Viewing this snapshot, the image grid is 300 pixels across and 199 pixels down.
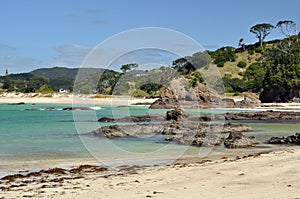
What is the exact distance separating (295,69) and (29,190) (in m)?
71.0

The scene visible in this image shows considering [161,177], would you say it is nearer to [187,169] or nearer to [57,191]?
[187,169]

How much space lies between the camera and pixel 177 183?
38.5 ft

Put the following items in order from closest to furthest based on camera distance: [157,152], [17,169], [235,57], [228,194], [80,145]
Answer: [228,194], [17,169], [157,152], [80,145], [235,57]

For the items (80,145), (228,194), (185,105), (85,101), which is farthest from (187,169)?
(85,101)

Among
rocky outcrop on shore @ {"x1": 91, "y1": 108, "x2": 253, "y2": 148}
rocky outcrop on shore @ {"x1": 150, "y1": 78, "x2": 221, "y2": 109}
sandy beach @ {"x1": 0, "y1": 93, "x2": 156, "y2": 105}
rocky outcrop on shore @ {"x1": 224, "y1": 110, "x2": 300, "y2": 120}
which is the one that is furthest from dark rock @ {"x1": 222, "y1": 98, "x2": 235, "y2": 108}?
rocky outcrop on shore @ {"x1": 91, "y1": 108, "x2": 253, "y2": 148}

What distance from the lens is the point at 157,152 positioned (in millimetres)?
20203

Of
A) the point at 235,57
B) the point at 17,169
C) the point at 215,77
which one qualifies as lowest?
the point at 17,169

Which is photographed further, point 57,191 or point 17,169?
point 17,169

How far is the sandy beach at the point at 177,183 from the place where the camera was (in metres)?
10.3

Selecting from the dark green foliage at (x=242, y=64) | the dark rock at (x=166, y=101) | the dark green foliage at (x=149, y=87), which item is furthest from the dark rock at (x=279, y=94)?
the dark green foliage at (x=242, y=64)

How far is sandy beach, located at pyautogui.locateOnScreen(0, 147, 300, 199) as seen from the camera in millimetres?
10344

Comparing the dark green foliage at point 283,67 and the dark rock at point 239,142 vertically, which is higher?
the dark green foliage at point 283,67

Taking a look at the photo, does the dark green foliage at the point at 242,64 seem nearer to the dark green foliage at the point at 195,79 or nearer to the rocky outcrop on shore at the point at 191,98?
the dark green foliage at the point at 195,79

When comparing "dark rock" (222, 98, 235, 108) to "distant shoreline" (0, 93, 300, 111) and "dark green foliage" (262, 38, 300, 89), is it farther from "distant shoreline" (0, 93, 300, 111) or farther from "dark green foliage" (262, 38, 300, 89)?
"dark green foliage" (262, 38, 300, 89)
